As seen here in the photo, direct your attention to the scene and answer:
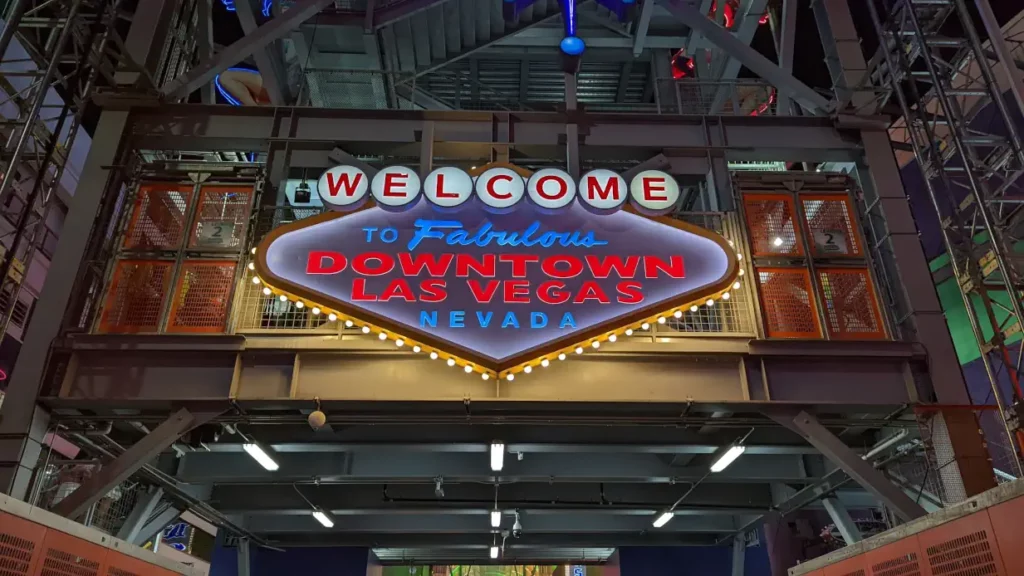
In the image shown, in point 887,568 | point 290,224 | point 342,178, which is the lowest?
point 887,568

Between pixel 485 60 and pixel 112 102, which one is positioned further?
pixel 485 60

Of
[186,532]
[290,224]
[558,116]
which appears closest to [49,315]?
[290,224]

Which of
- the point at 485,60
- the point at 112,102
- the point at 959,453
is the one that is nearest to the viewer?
the point at 959,453

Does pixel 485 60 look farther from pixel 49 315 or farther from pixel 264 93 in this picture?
pixel 49 315

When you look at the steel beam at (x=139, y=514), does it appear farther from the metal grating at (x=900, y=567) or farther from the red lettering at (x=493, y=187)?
the metal grating at (x=900, y=567)

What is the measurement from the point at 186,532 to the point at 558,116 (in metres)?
25.0

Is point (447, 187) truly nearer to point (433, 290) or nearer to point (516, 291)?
point (433, 290)

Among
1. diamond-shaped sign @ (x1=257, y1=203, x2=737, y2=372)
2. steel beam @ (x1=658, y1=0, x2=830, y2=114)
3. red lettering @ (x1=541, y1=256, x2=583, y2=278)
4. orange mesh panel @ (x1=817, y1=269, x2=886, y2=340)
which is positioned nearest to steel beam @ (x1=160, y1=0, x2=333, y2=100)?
diamond-shaped sign @ (x1=257, y1=203, x2=737, y2=372)

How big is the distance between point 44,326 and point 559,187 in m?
8.26

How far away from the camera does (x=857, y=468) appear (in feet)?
31.9

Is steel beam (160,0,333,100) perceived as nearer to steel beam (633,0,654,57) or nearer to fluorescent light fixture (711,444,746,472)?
steel beam (633,0,654,57)

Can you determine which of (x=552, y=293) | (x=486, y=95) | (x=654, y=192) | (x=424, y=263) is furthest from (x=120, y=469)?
(x=486, y=95)

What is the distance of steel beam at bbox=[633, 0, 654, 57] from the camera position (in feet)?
52.6

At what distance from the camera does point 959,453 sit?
380 inches
